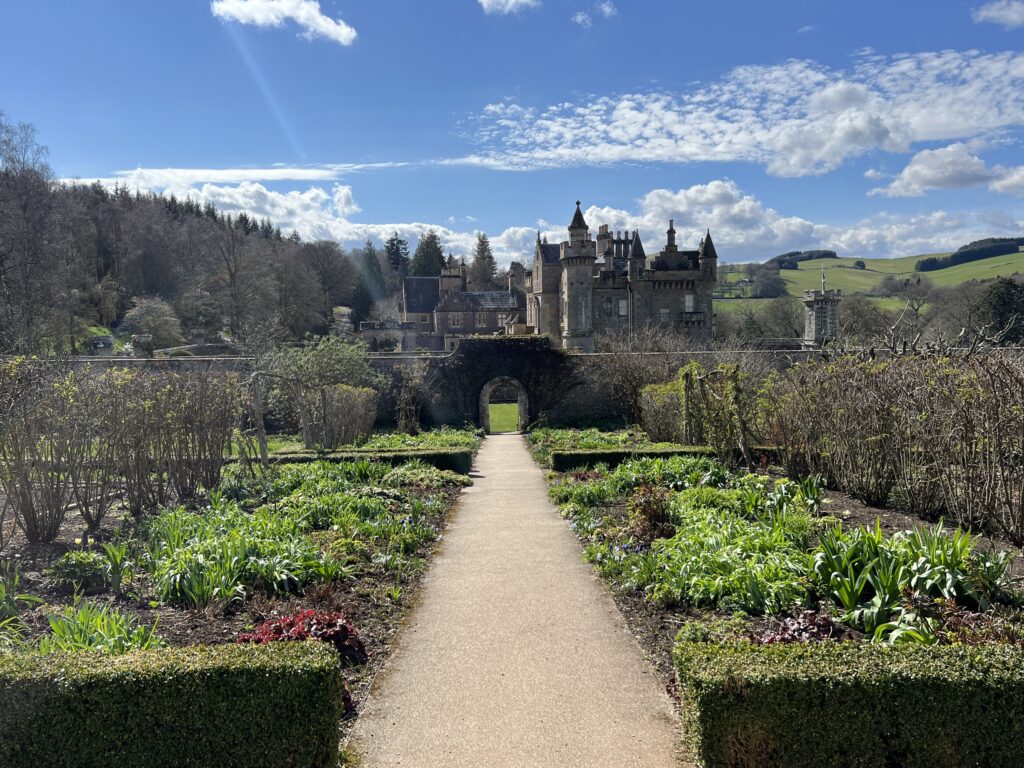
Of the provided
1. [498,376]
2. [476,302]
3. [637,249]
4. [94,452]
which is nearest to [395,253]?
[476,302]

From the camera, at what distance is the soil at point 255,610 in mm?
5426

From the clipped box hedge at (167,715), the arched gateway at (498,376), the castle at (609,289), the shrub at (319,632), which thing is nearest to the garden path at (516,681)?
the shrub at (319,632)

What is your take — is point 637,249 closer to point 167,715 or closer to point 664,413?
point 664,413

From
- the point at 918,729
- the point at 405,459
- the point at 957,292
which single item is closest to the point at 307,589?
the point at 918,729

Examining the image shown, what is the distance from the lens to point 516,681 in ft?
16.6

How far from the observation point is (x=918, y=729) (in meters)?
3.66

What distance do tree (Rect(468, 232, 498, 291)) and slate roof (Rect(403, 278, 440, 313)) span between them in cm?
1468

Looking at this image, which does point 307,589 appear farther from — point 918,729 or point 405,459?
point 405,459

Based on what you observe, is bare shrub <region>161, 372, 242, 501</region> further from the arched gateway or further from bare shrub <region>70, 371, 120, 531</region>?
the arched gateway

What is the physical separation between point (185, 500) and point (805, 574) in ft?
28.5

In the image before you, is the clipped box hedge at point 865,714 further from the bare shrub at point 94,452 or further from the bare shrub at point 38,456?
the bare shrub at point 94,452

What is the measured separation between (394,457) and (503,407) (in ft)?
72.0

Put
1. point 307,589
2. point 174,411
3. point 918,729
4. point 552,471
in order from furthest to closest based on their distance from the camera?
1. point 552,471
2. point 174,411
3. point 307,589
4. point 918,729

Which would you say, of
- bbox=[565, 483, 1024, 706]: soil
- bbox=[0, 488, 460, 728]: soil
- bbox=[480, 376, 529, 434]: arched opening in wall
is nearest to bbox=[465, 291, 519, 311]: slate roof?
bbox=[480, 376, 529, 434]: arched opening in wall
